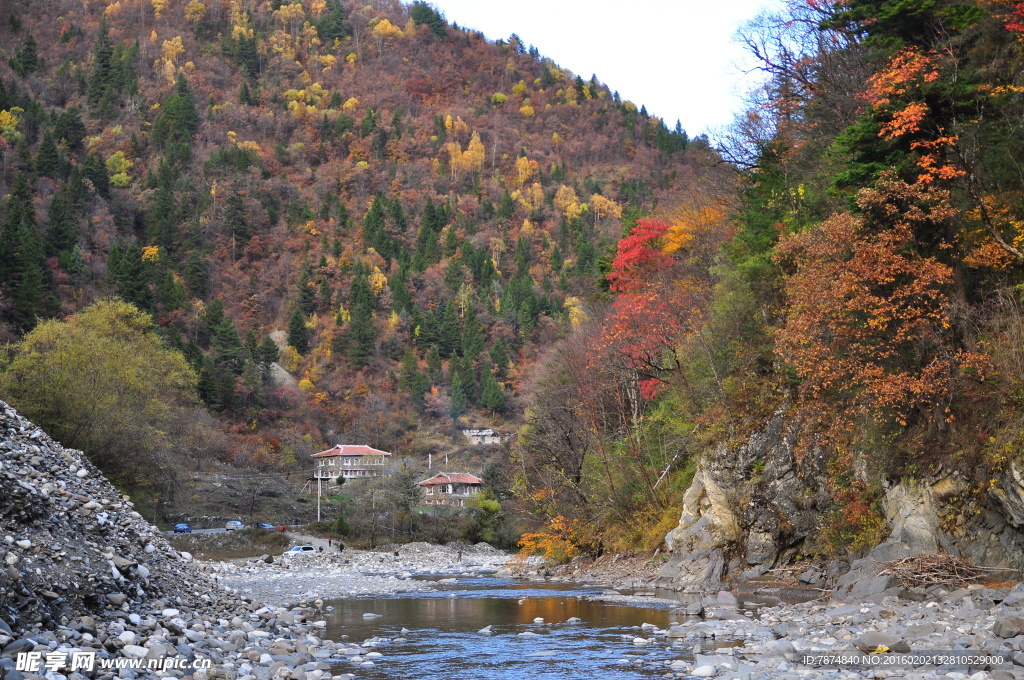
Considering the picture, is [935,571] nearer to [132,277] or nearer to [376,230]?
[132,277]

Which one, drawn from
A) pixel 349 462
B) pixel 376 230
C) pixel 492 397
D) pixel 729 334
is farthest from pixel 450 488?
pixel 729 334

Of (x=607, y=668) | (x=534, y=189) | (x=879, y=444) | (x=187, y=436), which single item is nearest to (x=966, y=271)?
(x=879, y=444)

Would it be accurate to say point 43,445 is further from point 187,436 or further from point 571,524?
point 187,436

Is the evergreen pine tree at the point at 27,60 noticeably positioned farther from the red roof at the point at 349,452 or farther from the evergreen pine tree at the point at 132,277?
the red roof at the point at 349,452

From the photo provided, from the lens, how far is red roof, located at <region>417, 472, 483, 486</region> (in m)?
90.8

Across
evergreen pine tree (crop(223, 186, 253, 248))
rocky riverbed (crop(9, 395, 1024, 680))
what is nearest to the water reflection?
rocky riverbed (crop(9, 395, 1024, 680))

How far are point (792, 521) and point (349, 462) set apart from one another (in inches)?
3056

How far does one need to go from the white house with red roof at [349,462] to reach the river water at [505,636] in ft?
222

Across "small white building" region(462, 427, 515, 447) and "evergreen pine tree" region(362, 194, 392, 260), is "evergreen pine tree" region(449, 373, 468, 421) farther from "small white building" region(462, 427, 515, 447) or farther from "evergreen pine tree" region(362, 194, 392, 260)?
Result: "evergreen pine tree" region(362, 194, 392, 260)

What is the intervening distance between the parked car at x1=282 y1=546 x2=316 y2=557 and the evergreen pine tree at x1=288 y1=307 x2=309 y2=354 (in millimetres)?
66569

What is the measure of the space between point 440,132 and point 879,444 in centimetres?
18055

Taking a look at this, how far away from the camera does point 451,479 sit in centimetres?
9188

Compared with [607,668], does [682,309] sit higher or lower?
higher

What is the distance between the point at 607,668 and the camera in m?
13.5
